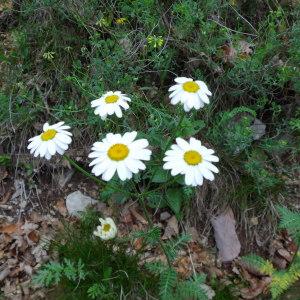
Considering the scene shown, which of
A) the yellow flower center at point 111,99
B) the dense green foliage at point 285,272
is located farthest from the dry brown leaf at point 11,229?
the dense green foliage at point 285,272

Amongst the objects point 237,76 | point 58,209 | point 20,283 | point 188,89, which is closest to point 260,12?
point 237,76

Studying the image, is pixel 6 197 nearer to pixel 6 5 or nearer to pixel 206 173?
pixel 6 5

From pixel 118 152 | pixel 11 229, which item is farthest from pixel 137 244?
pixel 118 152

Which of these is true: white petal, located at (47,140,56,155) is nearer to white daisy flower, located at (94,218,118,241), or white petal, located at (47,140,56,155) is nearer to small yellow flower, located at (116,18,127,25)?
white daisy flower, located at (94,218,118,241)

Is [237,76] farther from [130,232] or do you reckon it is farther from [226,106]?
[130,232]

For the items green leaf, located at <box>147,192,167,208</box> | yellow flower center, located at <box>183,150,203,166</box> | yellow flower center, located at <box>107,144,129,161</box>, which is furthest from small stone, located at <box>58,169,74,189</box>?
yellow flower center, located at <box>183,150,203,166</box>
